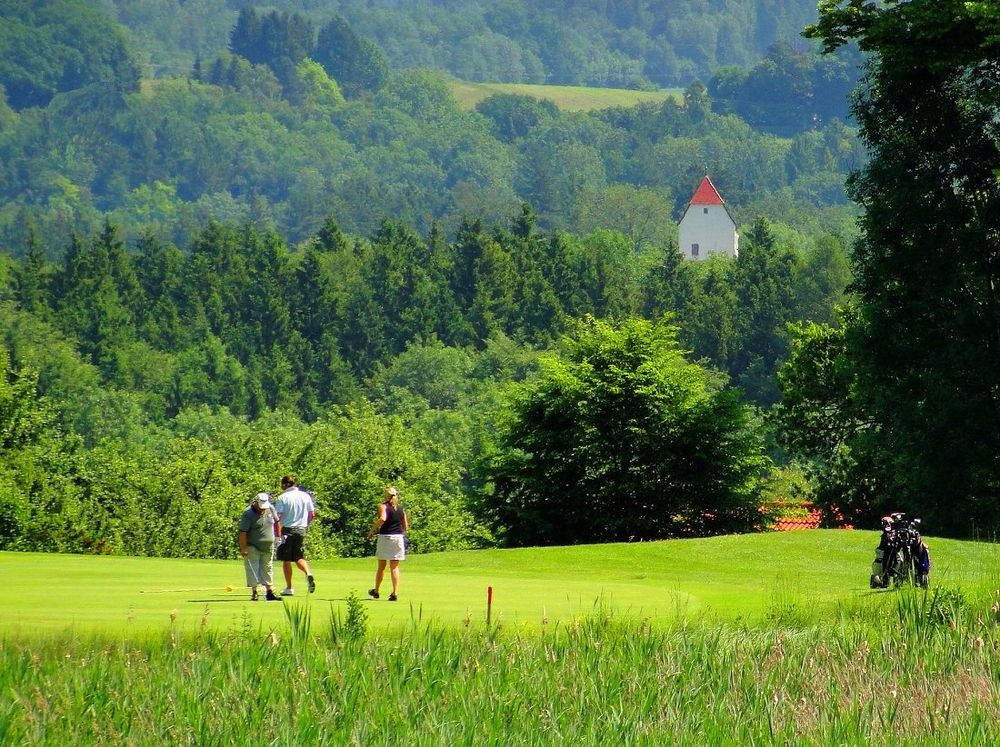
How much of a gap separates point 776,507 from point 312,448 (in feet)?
94.4

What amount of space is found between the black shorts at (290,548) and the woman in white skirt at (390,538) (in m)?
0.90

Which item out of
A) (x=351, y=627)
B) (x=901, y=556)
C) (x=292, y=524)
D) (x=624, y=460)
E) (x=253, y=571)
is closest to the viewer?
(x=351, y=627)

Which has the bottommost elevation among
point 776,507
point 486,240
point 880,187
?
point 776,507

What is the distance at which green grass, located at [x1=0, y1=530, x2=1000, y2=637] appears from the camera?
19.4 m

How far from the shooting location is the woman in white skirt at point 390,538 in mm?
22094

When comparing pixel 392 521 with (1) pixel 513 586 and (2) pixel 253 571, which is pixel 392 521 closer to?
(1) pixel 513 586

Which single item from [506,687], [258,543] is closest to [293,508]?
[258,543]

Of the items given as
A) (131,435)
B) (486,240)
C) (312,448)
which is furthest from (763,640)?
(486,240)

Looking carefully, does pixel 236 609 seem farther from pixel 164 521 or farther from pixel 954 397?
pixel 164 521

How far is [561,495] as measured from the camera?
151ft

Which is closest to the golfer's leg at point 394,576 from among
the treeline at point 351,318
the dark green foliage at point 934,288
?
the dark green foliage at point 934,288

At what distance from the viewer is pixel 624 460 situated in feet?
153

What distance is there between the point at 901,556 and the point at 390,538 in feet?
19.3

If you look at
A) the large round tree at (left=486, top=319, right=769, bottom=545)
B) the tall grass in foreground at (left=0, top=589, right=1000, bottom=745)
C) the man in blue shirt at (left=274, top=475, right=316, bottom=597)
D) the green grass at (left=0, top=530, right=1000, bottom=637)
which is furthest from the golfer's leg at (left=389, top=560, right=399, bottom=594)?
the large round tree at (left=486, top=319, right=769, bottom=545)
